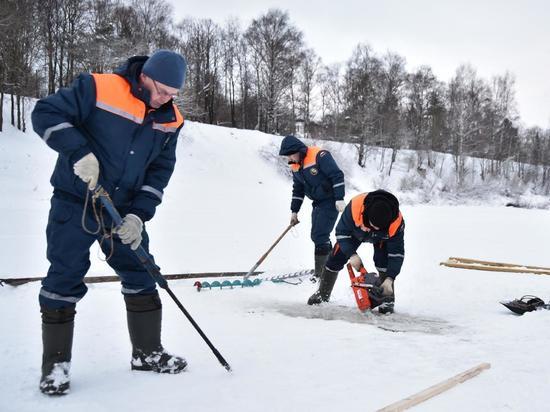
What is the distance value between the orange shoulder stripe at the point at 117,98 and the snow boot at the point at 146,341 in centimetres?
99

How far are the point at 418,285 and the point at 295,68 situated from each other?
88.6 feet

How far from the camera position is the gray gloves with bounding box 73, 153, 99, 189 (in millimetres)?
2164

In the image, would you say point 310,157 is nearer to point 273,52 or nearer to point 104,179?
point 104,179

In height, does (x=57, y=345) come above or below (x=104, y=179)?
below

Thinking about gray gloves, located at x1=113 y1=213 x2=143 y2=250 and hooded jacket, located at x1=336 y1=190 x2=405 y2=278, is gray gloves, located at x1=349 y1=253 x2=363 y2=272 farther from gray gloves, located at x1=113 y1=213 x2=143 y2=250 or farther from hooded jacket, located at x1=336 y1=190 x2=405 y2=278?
gray gloves, located at x1=113 y1=213 x2=143 y2=250

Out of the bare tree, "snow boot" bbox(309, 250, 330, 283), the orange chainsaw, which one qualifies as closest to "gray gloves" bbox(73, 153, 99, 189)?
the orange chainsaw

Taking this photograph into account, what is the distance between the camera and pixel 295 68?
101 feet

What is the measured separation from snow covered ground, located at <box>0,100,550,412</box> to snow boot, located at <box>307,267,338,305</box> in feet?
0.38

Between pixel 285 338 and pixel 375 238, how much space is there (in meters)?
1.53

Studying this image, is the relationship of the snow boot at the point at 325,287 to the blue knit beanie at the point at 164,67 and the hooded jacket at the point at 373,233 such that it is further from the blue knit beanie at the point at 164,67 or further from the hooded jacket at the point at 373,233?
the blue knit beanie at the point at 164,67

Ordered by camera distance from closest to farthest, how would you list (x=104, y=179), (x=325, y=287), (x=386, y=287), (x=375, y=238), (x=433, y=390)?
(x=433, y=390) → (x=104, y=179) → (x=386, y=287) → (x=375, y=238) → (x=325, y=287)

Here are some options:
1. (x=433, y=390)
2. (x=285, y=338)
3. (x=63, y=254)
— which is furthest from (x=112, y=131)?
(x=433, y=390)

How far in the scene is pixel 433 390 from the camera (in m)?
2.12

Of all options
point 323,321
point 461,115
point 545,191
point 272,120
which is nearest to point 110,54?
point 272,120
